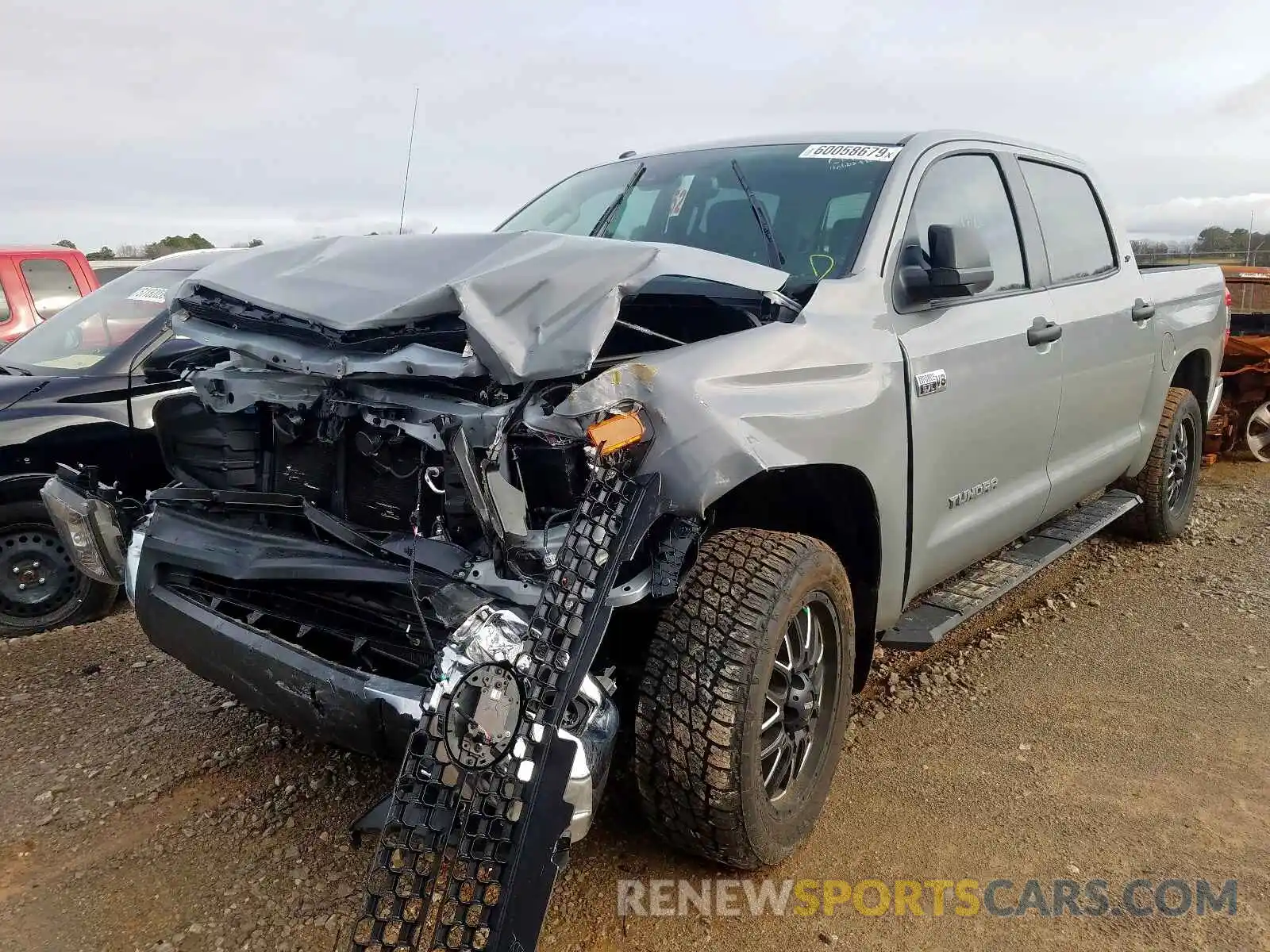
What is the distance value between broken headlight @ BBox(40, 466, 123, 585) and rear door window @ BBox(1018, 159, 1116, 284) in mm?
3695

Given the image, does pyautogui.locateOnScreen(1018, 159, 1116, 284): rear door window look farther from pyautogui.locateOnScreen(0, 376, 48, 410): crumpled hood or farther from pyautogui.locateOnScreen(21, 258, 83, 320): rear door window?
pyautogui.locateOnScreen(21, 258, 83, 320): rear door window

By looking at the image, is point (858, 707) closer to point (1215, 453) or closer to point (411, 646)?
point (411, 646)

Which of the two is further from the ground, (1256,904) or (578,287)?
(578,287)

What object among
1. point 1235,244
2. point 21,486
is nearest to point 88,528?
point 21,486

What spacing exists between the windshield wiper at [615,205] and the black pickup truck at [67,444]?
1.90 meters

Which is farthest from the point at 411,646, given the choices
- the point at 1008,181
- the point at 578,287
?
the point at 1008,181

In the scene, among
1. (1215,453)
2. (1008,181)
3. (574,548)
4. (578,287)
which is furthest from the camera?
(1215,453)

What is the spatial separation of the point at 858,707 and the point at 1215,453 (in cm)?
627

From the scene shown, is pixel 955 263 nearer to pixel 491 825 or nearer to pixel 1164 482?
pixel 491 825

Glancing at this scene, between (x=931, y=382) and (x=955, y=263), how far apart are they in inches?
14.5

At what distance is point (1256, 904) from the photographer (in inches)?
99.2

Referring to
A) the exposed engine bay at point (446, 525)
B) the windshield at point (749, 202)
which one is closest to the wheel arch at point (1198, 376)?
the windshield at point (749, 202)

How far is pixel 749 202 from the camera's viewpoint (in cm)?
346

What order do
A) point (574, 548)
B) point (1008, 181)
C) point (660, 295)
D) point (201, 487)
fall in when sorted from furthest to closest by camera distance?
point (1008, 181) → point (201, 487) → point (660, 295) → point (574, 548)
